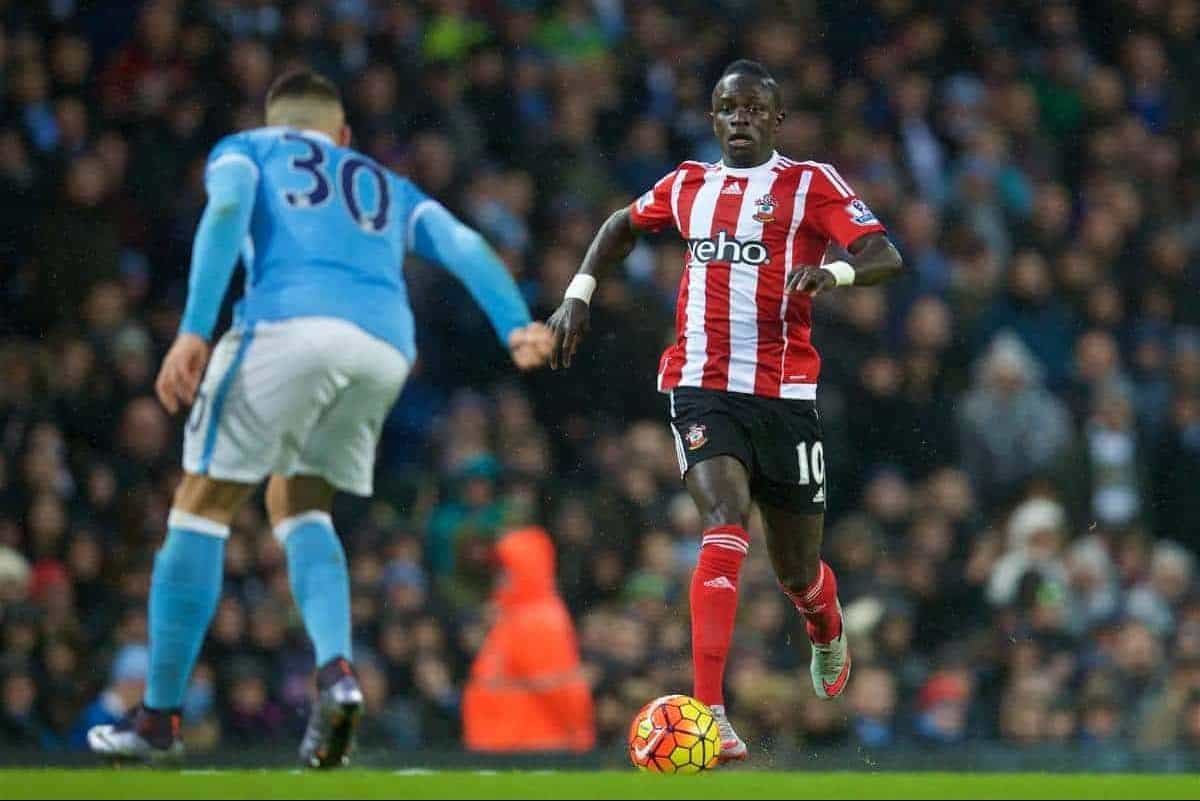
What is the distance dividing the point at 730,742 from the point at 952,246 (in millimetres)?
6968

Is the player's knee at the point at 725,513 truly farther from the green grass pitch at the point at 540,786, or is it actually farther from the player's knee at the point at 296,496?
the player's knee at the point at 296,496

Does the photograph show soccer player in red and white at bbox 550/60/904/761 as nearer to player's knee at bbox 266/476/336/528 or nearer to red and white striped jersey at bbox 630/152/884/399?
red and white striped jersey at bbox 630/152/884/399

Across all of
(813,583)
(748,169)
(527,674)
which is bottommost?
(527,674)

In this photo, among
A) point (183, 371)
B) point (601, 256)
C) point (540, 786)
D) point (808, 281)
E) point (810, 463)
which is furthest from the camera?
point (601, 256)

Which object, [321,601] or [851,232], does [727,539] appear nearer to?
[851,232]

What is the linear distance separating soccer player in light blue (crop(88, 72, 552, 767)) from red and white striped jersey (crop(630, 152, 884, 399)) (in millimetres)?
730

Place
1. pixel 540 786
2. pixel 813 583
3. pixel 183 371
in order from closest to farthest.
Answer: pixel 540 786 → pixel 183 371 → pixel 813 583

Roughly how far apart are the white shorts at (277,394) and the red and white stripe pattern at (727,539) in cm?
113

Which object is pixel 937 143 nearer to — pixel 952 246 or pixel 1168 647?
pixel 952 246

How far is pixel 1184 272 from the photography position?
13102 mm

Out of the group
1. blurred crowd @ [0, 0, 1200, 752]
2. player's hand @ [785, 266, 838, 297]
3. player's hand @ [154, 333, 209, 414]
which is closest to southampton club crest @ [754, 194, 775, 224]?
player's hand @ [785, 266, 838, 297]

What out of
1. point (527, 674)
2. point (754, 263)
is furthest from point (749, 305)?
point (527, 674)

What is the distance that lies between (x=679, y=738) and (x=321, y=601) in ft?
3.80

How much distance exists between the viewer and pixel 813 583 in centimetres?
718
